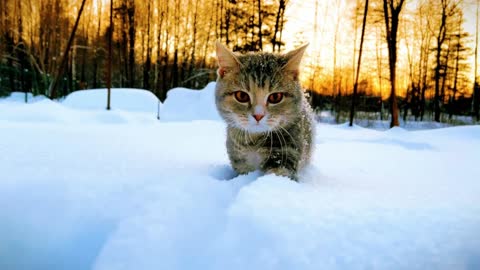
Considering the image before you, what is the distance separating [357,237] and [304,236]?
173 millimetres

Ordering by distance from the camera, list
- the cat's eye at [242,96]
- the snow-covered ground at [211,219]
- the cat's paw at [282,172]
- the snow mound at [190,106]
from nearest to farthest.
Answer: the snow-covered ground at [211,219], the cat's paw at [282,172], the cat's eye at [242,96], the snow mound at [190,106]

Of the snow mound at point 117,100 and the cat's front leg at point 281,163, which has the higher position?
the snow mound at point 117,100

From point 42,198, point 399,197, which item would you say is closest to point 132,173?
point 42,198

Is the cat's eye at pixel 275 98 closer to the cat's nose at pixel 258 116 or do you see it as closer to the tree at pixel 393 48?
the cat's nose at pixel 258 116

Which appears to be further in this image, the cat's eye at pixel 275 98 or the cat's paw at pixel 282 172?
the cat's eye at pixel 275 98

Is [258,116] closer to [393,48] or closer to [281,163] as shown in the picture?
[281,163]

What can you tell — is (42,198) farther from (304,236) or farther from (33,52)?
(33,52)

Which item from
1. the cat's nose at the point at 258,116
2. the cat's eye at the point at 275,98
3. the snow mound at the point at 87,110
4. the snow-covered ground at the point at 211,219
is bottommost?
the snow-covered ground at the point at 211,219

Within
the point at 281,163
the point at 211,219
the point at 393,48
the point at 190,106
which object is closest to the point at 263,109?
the point at 281,163

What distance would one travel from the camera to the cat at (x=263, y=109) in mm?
2105

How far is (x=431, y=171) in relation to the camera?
260 cm

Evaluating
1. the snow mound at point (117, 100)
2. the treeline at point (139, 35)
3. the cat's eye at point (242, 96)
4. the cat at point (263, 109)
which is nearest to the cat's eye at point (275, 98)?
the cat at point (263, 109)

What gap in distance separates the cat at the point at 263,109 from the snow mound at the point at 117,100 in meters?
7.70

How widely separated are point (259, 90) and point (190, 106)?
8.14 m
